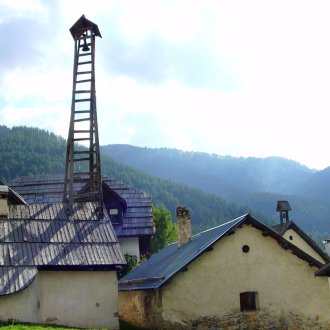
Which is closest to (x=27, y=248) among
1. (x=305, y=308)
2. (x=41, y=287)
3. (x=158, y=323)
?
(x=41, y=287)

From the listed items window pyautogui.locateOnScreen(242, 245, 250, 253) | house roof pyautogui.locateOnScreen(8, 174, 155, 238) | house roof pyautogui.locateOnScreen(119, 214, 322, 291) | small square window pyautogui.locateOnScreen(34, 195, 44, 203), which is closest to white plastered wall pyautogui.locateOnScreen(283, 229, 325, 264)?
house roof pyautogui.locateOnScreen(8, 174, 155, 238)

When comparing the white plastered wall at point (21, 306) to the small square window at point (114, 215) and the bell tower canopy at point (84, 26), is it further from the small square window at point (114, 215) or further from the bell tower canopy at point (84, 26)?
the small square window at point (114, 215)

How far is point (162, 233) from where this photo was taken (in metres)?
56.7

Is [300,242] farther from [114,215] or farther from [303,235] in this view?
[114,215]

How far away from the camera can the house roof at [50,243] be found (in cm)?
2458

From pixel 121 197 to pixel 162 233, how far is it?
13140mm

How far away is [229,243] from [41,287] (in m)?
8.37

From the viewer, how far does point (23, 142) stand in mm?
135750

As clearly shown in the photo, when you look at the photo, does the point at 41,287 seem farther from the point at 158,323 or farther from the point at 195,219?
the point at 195,219

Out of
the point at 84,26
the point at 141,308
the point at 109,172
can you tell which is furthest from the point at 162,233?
the point at 109,172

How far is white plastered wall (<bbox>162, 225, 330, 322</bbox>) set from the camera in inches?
1032

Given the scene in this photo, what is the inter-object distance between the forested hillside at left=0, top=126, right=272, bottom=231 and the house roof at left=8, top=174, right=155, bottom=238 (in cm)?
6389

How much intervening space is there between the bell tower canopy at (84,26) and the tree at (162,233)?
25.1 m

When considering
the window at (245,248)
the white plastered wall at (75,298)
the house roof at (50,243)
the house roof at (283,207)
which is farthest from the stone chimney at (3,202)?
the house roof at (283,207)
